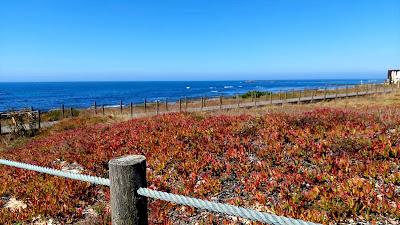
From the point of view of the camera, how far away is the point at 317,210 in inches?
222

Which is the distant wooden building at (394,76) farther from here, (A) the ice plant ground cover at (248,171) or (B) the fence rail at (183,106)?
(A) the ice plant ground cover at (248,171)

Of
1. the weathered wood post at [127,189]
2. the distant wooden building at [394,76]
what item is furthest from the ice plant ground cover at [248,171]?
the distant wooden building at [394,76]

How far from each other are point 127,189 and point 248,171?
18.3 ft

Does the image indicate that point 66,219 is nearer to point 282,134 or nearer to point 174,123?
point 282,134

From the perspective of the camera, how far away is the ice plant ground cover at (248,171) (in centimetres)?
595

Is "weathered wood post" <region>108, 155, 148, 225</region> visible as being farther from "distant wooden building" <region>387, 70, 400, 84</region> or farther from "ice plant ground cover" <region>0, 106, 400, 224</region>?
"distant wooden building" <region>387, 70, 400, 84</region>

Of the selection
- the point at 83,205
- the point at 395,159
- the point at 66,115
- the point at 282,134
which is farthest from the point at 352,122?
the point at 66,115

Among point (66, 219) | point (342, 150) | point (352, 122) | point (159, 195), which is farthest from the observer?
point (352, 122)

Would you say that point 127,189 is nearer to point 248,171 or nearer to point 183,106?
point 248,171

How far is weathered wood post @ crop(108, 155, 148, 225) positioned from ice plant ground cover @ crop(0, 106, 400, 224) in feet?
11.0

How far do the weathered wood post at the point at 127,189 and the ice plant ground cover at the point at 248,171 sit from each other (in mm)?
3368

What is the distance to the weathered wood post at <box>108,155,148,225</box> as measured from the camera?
2498 millimetres

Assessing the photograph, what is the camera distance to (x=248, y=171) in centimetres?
779

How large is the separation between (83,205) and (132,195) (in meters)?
5.01
